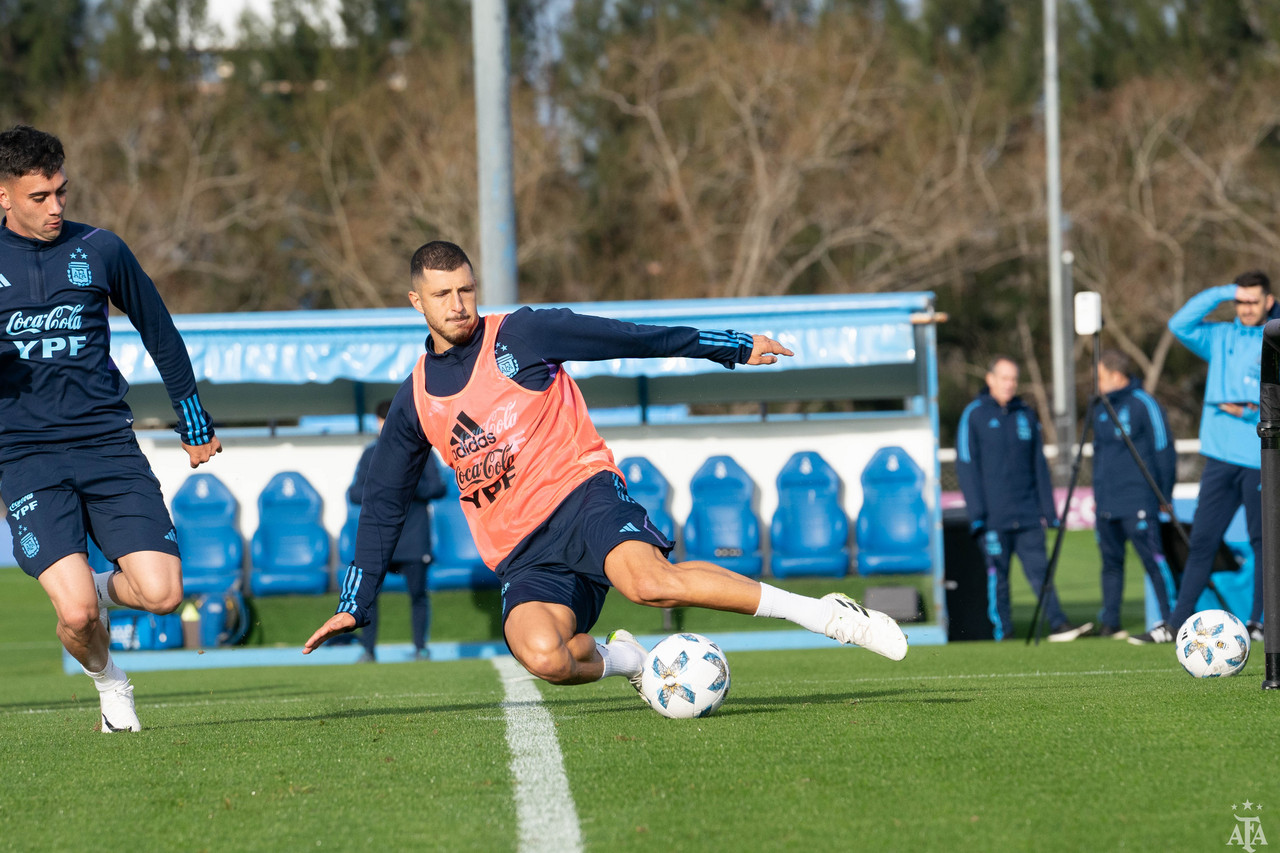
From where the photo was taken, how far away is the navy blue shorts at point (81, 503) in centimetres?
518

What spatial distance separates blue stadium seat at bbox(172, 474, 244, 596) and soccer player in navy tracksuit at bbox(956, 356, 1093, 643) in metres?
6.42

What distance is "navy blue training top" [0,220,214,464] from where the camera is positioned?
5164 millimetres

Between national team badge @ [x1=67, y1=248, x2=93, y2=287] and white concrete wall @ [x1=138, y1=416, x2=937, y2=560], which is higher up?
national team badge @ [x1=67, y1=248, x2=93, y2=287]

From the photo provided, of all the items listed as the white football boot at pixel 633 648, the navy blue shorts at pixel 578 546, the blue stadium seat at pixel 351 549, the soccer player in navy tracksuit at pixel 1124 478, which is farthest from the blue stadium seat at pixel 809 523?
the navy blue shorts at pixel 578 546

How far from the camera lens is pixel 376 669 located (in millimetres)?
10586

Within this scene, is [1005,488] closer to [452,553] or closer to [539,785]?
[452,553]

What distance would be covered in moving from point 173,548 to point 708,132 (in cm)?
2743

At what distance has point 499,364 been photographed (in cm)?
527

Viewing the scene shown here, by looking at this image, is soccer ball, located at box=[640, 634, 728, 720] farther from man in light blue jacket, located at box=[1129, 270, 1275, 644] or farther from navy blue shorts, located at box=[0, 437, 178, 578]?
man in light blue jacket, located at box=[1129, 270, 1275, 644]

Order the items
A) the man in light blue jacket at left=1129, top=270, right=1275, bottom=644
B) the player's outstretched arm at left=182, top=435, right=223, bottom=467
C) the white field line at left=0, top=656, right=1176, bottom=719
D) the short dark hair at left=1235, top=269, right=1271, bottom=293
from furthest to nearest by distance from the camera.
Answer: the man in light blue jacket at left=1129, top=270, right=1275, bottom=644 → the short dark hair at left=1235, top=269, right=1271, bottom=293 → the white field line at left=0, top=656, right=1176, bottom=719 → the player's outstretched arm at left=182, top=435, right=223, bottom=467

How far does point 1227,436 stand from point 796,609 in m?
5.41

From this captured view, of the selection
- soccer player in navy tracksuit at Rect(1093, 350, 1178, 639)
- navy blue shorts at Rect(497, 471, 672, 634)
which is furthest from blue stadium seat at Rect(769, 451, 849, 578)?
navy blue shorts at Rect(497, 471, 672, 634)

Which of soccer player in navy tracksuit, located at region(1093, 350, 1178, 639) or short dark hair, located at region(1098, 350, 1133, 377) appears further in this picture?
short dark hair, located at region(1098, 350, 1133, 377)

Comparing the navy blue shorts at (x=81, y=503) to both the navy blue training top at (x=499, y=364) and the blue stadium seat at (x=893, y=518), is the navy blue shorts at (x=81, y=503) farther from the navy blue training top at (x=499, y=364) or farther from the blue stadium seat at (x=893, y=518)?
the blue stadium seat at (x=893, y=518)
